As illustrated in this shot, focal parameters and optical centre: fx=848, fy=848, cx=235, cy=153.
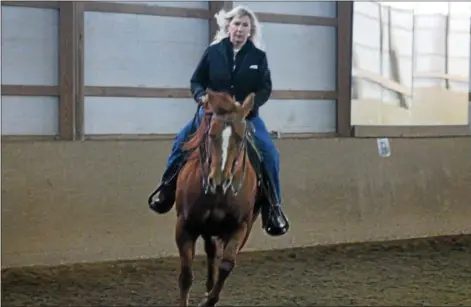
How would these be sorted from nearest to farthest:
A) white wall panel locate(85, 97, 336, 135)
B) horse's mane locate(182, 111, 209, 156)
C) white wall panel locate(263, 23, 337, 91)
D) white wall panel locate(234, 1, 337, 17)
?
horse's mane locate(182, 111, 209, 156) → white wall panel locate(85, 97, 336, 135) → white wall panel locate(234, 1, 337, 17) → white wall panel locate(263, 23, 337, 91)

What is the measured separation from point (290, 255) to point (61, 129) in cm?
192

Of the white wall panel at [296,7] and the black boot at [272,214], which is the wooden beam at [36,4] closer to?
the white wall panel at [296,7]

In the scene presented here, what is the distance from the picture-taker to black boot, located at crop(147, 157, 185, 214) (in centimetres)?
329

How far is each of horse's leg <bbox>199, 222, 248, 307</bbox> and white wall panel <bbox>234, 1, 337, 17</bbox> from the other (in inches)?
140

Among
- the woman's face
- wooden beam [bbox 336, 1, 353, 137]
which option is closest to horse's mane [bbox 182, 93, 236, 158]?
the woman's face

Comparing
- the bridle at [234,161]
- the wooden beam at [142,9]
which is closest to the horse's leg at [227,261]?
the bridle at [234,161]

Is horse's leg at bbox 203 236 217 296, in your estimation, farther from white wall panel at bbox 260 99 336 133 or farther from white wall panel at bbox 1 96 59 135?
white wall panel at bbox 260 99 336 133

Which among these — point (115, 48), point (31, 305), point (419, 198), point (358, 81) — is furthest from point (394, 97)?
point (31, 305)

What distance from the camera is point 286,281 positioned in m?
5.54

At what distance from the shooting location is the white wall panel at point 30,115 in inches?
226

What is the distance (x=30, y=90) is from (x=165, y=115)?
3.32ft

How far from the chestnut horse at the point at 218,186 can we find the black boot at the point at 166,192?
0.38ft

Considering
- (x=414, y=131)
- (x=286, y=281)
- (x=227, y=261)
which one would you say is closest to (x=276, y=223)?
(x=227, y=261)

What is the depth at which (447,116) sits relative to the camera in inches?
283
